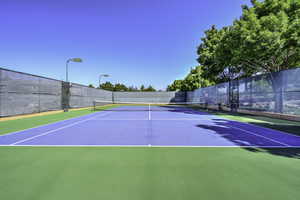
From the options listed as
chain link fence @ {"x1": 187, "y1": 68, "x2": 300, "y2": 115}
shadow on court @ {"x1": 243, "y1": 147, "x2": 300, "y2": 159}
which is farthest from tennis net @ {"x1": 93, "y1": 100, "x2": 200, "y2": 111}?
shadow on court @ {"x1": 243, "y1": 147, "x2": 300, "y2": 159}

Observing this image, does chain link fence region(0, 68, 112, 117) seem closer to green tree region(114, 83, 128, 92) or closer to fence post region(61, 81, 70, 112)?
fence post region(61, 81, 70, 112)

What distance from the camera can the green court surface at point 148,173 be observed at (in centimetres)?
190

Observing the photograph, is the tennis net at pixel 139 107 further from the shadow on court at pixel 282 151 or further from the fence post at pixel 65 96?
the shadow on court at pixel 282 151

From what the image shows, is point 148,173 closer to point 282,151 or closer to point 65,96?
point 282,151

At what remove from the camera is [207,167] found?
2611 millimetres

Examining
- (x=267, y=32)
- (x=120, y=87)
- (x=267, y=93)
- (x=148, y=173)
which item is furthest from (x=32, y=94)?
(x=120, y=87)

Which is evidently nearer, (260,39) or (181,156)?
(181,156)

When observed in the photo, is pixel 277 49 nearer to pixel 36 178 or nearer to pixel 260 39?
pixel 260 39

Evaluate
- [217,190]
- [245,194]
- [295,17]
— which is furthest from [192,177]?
[295,17]

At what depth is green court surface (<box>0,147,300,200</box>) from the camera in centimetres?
190

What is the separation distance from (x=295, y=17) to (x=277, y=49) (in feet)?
6.95

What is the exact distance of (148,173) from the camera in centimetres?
241

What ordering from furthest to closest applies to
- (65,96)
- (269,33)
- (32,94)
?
(65,96) < (32,94) < (269,33)

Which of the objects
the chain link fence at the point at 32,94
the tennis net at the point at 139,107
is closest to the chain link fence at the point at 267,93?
the tennis net at the point at 139,107
